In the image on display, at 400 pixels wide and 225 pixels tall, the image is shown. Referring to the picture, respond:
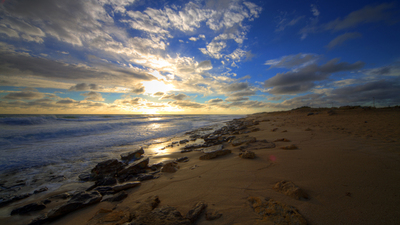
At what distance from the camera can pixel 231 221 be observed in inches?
70.7

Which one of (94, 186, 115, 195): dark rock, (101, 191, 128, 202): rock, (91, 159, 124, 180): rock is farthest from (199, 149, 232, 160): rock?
(91, 159, 124, 180): rock

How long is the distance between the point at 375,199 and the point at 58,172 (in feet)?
24.9

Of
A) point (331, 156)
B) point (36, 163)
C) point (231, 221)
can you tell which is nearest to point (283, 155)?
point (331, 156)

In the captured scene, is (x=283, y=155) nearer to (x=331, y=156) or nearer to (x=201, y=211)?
(x=331, y=156)

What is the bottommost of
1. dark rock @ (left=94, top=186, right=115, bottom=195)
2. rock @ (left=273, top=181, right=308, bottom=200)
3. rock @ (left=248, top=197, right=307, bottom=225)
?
dark rock @ (left=94, top=186, right=115, bottom=195)

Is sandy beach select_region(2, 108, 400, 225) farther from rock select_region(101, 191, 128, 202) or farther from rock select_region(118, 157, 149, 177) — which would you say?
rock select_region(118, 157, 149, 177)

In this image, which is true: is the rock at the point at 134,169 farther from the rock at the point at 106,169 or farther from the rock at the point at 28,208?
the rock at the point at 28,208

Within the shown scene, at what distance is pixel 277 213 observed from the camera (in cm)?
179

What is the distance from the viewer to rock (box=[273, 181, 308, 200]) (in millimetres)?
2094

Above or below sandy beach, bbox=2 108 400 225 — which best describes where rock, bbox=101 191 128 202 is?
below

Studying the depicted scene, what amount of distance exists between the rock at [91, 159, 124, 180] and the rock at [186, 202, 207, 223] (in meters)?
3.39

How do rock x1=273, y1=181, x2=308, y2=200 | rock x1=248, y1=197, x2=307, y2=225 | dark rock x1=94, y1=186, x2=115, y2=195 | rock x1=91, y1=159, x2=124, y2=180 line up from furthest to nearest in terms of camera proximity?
rock x1=91, y1=159, x2=124, y2=180 → dark rock x1=94, y1=186, x2=115, y2=195 → rock x1=273, y1=181, x2=308, y2=200 → rock x1=248, y1=197, x2=307, y2=225

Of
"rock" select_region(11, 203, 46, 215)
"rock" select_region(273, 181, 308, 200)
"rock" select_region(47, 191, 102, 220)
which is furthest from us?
"rock" select_region(11, 203, 46, 215)

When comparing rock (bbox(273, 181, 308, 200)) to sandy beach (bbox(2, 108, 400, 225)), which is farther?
rock (bbox(273, 181, 308, 200))
